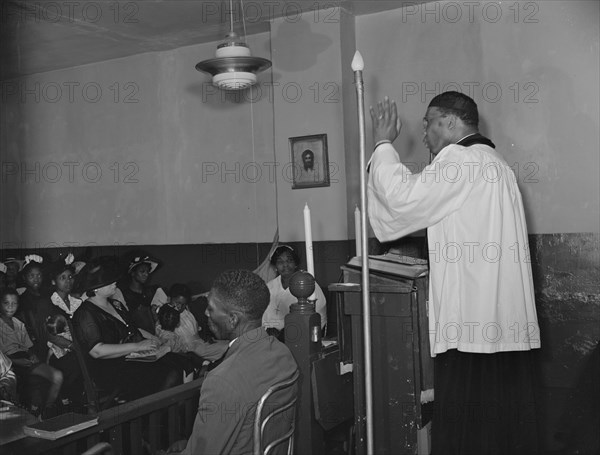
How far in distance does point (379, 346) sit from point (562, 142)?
6.64 feet

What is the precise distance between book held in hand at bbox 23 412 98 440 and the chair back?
695 mm

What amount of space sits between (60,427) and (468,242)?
162 centimetres

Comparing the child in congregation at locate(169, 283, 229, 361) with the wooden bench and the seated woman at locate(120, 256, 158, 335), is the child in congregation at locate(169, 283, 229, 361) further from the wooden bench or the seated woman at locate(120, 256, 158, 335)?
the wooden bench

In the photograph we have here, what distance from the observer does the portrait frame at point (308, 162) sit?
4.76 meters

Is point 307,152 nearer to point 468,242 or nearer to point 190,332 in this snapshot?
point 190,332

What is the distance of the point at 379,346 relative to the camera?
2842 millimetres

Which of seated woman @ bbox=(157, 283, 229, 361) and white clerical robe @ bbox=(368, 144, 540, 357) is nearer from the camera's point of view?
white clerical robe @ bbox=(368, 144, 540, 357)

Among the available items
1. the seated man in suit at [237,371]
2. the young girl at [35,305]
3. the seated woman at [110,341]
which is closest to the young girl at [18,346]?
the young girl at [35,305]

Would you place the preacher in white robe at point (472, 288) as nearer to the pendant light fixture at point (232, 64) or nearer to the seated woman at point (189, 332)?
the pendant light fixture at point (232, 64)

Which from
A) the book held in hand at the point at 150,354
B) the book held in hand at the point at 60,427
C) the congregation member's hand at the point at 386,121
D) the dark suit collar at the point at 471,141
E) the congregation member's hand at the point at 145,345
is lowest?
the book held in hand at the point at 150,354

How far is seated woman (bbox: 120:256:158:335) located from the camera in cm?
430

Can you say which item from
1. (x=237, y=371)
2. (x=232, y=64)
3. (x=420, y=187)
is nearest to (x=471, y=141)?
(x=420, y=187)

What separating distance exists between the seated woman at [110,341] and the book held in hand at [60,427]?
4.20ft

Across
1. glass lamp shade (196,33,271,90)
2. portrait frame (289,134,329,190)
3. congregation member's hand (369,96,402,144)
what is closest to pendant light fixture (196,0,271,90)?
glass lamp shade (196,33,271,90)
